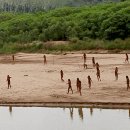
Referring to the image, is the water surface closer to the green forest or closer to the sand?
the sand

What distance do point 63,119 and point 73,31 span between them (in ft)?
143

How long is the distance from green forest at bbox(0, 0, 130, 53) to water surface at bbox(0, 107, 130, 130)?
111 feet

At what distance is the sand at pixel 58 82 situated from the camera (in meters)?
27.2

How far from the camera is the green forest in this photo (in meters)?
61.3

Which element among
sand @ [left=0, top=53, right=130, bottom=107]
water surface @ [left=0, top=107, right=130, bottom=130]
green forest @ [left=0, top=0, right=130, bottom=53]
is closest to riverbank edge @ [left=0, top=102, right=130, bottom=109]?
sand @ [left=0, top=53, right=130, bottom=107]

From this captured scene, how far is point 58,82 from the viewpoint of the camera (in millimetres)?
33000

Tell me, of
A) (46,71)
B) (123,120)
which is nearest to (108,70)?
(46,71)

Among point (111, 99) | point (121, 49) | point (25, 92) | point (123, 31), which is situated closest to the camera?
point (111, 99)

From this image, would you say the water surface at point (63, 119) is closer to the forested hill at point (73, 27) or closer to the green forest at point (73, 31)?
the green forest at point (73, 31)

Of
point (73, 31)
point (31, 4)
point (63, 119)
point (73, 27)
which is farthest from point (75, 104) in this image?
point (31, 4)

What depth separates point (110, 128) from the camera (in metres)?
20.7

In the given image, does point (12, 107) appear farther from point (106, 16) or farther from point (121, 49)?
point (106, 16)

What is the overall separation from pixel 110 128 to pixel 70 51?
39.2m

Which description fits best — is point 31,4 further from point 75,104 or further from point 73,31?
point 75,104
